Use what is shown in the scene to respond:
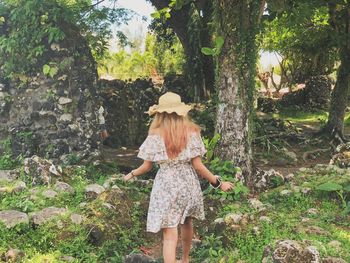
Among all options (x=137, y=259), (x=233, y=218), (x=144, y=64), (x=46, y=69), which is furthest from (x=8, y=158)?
(x=144, y=64)

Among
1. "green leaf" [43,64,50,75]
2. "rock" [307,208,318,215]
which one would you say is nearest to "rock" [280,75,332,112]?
"green leaf" [43,64,50,75]

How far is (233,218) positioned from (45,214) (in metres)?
2.17

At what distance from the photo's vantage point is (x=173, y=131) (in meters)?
4.60

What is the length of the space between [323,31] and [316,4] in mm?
4983

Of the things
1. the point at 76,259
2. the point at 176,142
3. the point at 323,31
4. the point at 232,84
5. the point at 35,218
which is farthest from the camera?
the point at 323,31

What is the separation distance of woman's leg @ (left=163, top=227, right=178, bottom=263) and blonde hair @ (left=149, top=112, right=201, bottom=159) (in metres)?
0.73

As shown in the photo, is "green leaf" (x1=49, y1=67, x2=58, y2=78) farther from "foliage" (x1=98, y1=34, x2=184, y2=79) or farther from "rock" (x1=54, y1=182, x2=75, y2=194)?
"foliage" (x1=98, y1=34, x2=184, y2=79)

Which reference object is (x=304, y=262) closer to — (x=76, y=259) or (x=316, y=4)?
(x=76, y=259)

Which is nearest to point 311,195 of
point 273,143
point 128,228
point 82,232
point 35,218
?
point 128,228

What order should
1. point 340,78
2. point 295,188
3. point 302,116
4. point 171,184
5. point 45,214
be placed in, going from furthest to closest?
point 302,116
point 340,78
point 295,188
point 45,214
point 171,184

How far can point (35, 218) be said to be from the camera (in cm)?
535

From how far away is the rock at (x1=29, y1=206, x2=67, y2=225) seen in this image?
17.5 ft

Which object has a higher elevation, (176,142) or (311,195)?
(176,142)

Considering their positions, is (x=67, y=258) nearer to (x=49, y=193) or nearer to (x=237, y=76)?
(x=49, y=193)
